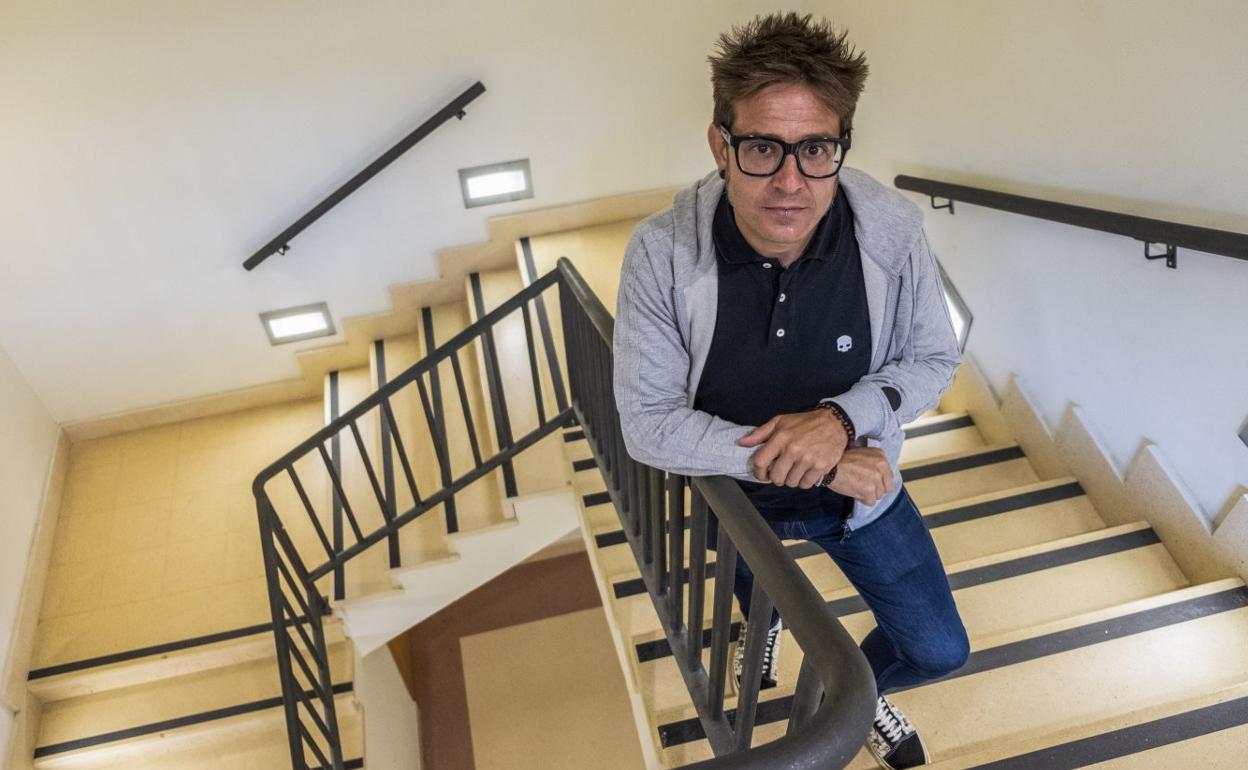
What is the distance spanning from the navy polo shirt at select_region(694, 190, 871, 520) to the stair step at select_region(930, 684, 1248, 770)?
898mm

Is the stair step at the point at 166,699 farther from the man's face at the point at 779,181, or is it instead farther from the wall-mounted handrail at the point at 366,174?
the man's face at the point at 779,181

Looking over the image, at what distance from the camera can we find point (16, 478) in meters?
3.68

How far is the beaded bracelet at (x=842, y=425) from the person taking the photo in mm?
1327

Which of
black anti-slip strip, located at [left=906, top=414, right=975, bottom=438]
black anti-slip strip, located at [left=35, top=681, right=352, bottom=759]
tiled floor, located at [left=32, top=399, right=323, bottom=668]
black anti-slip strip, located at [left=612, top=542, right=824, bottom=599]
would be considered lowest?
black anti-slip strip, located at [left=35, top=681, right=352, bottom=759]

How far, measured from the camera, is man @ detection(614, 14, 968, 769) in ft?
3.96

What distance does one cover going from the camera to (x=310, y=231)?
13.0ft

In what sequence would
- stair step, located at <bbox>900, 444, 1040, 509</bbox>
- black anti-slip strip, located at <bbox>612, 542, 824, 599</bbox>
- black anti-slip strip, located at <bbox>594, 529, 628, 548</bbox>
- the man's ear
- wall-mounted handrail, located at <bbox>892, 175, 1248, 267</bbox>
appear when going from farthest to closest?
1. stair step, located at <bbox>900, 444, 1040, 509</bbox>
2. black anti-slip strip, located at <bbox>594, 529, 628, 548</bbox>
3. black anti-slip strip, located at <bbox>612, 542, 824, 599</bbox>
4. wall-mounted handrail, located at <bbox>892, 175, 1248, 267</bbox>
5. the man's ear

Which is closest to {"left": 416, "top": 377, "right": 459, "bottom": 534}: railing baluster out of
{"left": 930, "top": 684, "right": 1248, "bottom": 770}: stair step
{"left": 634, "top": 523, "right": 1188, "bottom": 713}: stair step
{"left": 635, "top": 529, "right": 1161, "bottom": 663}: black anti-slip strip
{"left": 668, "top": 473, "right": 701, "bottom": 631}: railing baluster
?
{"left": 634, "top": 523, "right": 1188, "bottom": 713}: stair step

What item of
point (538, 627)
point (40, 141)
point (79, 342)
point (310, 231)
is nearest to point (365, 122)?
point (310, 231)

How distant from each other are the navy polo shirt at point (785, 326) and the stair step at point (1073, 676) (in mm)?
878

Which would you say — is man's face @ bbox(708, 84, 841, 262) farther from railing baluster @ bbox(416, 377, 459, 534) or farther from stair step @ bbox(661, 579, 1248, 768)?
railing baluster @ bbox(416, 377, 459, 534)

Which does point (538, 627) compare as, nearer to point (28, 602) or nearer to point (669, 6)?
point (28, 602)

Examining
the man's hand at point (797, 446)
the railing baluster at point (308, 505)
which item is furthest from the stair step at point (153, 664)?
the man's hand at point (797, 446)

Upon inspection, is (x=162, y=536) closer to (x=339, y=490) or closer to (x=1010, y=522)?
(x=339, y=490)
